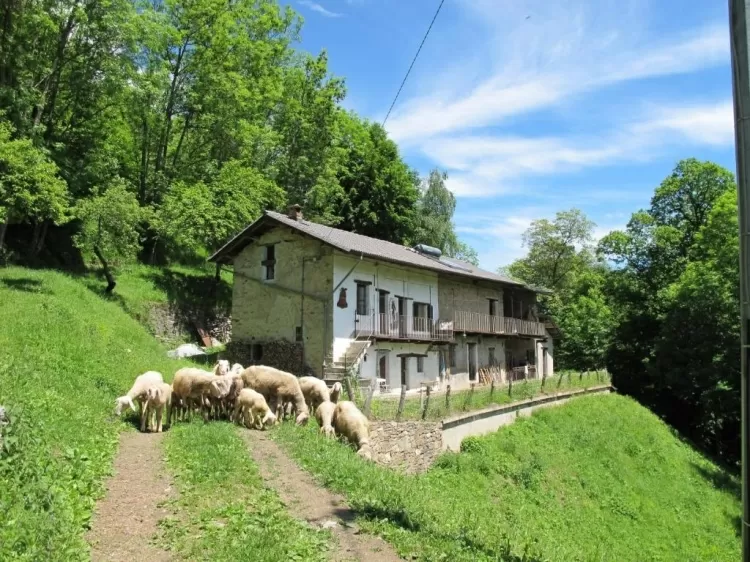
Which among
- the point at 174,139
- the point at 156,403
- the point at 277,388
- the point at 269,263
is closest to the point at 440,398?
the point at 277,388

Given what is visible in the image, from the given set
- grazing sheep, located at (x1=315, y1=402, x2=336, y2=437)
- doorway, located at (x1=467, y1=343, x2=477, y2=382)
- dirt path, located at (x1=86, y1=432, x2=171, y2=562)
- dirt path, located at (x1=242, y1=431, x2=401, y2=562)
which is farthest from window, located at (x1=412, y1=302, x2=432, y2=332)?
dirt path, located at (x1=86, y1=432, x2=171, y2=562)

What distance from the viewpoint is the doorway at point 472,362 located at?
34.4 meters

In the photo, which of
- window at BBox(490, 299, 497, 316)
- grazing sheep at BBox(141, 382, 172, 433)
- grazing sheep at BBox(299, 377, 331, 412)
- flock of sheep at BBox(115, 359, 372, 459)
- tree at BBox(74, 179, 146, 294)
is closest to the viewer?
grazing sheep at BBox(141, 382, 172, 433)

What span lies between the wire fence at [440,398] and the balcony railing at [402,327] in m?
2.52

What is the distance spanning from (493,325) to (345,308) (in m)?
11.6

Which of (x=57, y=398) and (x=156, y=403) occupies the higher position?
(x=57, y=398)

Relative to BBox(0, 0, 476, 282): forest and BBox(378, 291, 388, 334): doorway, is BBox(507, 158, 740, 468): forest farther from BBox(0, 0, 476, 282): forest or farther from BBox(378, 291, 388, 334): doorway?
BBox(378, 291, 388, 334): doorway

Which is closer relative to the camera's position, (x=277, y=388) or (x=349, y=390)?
(x=277, y=388)

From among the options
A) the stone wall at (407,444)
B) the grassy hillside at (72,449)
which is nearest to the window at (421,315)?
the stone wall at (407,444)

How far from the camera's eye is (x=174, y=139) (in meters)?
43.2

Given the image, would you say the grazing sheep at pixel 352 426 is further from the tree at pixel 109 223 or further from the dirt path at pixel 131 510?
the tree at pixel 109 223

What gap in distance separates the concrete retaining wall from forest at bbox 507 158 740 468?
36.6 ft

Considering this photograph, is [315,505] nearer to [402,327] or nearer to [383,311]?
[402,327]

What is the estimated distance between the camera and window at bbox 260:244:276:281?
28.7 meters
